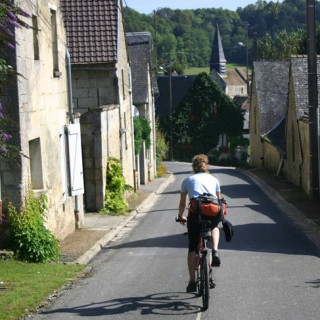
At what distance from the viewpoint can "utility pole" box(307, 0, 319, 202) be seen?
72.5 ft

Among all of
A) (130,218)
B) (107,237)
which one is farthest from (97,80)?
(107,237)

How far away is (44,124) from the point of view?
48.3ft

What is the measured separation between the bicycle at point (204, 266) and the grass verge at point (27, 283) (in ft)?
6.68

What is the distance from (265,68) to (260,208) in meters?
26.1

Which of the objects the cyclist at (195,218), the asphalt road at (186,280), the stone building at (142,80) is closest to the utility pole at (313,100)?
the asphalt road at (186,280)

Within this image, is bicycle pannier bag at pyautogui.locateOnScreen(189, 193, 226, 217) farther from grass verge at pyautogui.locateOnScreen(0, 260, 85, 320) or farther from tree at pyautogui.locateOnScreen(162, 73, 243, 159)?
tree at pyautogui.locateOnScreen(162, 73, 243, 159)

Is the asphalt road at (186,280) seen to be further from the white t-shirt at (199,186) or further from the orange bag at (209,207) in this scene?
the white t-shirt at (199,186)

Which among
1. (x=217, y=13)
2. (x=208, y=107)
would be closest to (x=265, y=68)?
(x=208, y=107)

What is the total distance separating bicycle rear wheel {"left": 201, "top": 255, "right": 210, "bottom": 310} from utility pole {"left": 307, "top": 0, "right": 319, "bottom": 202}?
579 inches

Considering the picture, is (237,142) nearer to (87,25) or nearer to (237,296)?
(87,25)

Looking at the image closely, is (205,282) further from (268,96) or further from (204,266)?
(268,96)

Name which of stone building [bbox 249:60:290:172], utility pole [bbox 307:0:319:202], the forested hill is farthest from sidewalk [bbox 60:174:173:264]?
the forested hill

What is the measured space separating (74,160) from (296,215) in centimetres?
700

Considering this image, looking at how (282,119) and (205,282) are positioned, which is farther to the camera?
(282,119)
